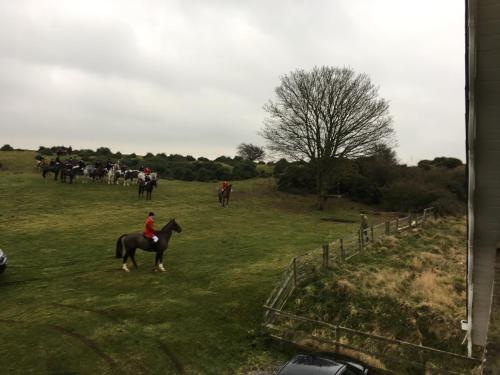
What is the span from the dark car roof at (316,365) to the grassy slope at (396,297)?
3.42 metres

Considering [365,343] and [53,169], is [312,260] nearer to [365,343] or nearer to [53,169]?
[365,343]

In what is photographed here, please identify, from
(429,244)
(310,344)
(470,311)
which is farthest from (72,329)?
(429,244)

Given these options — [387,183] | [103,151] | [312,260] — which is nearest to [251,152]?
[103,151]

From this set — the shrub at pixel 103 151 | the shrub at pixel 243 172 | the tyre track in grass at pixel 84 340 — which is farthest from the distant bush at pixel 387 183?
the shrub at pixel 103 151

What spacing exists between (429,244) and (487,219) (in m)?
18.4

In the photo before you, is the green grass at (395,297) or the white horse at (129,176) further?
the white horse at (129,176)

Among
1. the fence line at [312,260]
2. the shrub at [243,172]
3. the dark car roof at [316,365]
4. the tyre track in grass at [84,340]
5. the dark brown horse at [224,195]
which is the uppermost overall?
the shrub at [243,172]

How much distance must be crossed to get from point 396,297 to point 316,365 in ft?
19.7

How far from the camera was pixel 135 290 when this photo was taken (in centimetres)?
1516

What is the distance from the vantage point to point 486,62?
486 cm

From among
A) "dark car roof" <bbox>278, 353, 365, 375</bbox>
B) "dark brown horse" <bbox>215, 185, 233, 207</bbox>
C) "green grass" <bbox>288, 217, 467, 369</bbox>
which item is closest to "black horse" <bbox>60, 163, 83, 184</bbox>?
"dark brown horse" <bbox>215, 185, 233, 207</bbox>

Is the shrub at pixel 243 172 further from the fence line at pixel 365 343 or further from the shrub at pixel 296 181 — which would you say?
the fence line at pixel 365 343

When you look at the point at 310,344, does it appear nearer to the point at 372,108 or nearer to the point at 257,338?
the point at 257,338

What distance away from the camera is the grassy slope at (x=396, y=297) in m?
12.2
